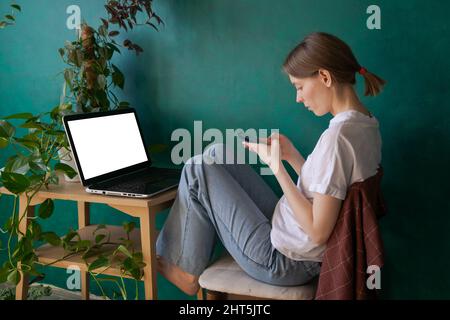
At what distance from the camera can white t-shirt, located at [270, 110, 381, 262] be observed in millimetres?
1494

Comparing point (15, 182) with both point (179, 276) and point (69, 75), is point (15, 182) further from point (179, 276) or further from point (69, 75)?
point (179, 276)

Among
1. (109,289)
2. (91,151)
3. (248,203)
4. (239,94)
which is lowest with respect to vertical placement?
(109,289)

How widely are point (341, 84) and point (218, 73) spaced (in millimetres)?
659

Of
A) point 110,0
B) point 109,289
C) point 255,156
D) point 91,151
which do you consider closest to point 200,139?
point 255,156

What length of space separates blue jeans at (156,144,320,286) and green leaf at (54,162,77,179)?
1.31 ft

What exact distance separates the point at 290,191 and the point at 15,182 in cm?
90

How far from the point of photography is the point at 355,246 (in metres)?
1.50

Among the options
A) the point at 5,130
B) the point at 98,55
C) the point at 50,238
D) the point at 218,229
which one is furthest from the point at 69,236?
the point at 98,55

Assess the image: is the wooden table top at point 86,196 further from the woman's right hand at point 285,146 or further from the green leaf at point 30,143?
the woman's right hand at point 285,146

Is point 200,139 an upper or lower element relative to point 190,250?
upper

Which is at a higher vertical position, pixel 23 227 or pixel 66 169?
pixel 66 169

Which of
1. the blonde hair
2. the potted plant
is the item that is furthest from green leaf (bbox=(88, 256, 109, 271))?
the blonde hair
